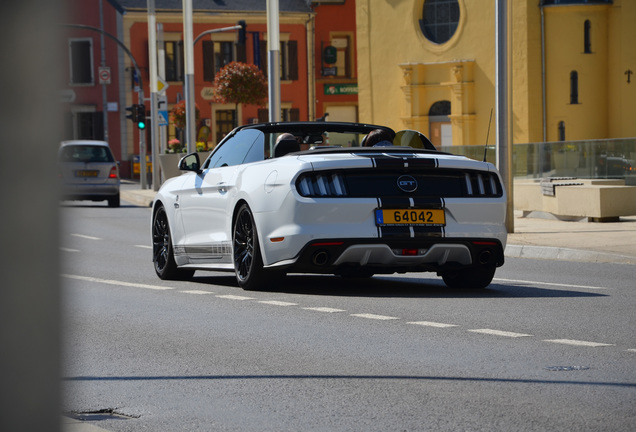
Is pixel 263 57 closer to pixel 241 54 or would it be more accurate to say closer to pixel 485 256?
pixel 241 54

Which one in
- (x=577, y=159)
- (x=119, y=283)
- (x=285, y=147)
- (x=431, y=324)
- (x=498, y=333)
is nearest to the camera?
(x=498, y=333)

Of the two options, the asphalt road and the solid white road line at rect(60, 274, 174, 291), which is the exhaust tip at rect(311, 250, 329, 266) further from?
the solid white road line at rect(60, 274, 174, 291)

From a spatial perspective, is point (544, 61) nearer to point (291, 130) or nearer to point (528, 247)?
point (528, 247)

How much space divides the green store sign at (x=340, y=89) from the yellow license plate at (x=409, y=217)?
62.2 meters

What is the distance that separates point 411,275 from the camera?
42.4 feet

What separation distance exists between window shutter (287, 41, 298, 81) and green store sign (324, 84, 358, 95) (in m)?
2.15

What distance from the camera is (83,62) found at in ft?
222

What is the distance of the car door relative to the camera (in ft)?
35.9

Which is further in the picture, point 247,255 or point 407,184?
point 247,255

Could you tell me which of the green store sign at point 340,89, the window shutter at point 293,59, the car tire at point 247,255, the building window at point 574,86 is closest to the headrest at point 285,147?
the car tire at point 247,255

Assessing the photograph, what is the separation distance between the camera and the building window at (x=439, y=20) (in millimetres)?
55156

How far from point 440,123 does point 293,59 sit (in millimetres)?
16616

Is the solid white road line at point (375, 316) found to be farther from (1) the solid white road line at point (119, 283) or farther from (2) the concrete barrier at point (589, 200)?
(2) the concrete barrier at point (589, 200)

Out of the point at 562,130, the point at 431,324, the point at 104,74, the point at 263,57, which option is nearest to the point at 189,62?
the point at 562,130
